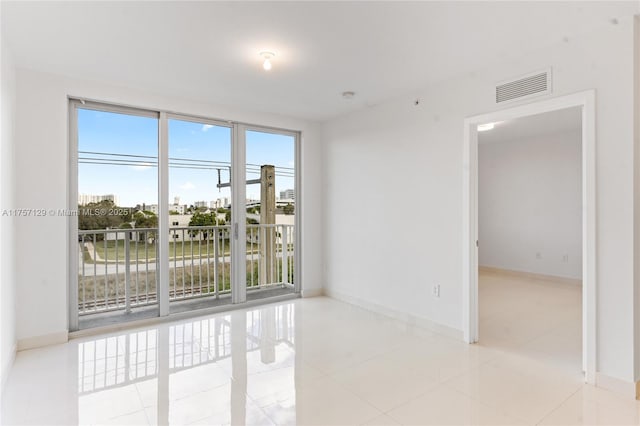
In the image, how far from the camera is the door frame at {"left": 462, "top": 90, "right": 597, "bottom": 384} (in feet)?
7.88

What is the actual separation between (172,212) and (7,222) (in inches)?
60.6

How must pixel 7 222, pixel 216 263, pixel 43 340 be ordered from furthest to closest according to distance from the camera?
pixel 216 263 → pixel 43 340 → pixel 7 222

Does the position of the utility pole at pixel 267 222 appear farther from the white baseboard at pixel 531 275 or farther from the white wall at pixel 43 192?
the white baseboard at pixel 531 275

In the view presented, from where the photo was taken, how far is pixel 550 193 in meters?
5.77

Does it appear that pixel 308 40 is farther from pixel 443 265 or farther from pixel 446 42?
pixel 443 265

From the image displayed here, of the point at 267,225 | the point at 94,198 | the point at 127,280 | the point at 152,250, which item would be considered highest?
the point at 94,198

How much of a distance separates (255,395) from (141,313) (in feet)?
7.83

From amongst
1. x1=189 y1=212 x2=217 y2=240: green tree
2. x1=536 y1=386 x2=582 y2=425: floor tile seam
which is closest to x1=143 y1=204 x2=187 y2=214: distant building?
x1=189 y1=212 x2=217 y2=240: green tree

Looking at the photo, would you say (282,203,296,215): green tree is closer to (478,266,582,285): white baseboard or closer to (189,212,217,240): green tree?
(189,212,217,240): green tree

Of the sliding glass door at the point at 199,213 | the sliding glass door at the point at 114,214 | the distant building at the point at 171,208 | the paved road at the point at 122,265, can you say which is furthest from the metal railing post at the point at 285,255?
the sliding glass door at the point at 114,214

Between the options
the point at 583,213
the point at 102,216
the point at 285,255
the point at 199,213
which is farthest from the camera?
the point at 285,255

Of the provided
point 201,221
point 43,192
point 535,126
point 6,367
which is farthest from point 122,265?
point 535,126

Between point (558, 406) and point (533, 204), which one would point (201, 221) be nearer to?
point (558, 406)

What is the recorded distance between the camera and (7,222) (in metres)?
2.65
